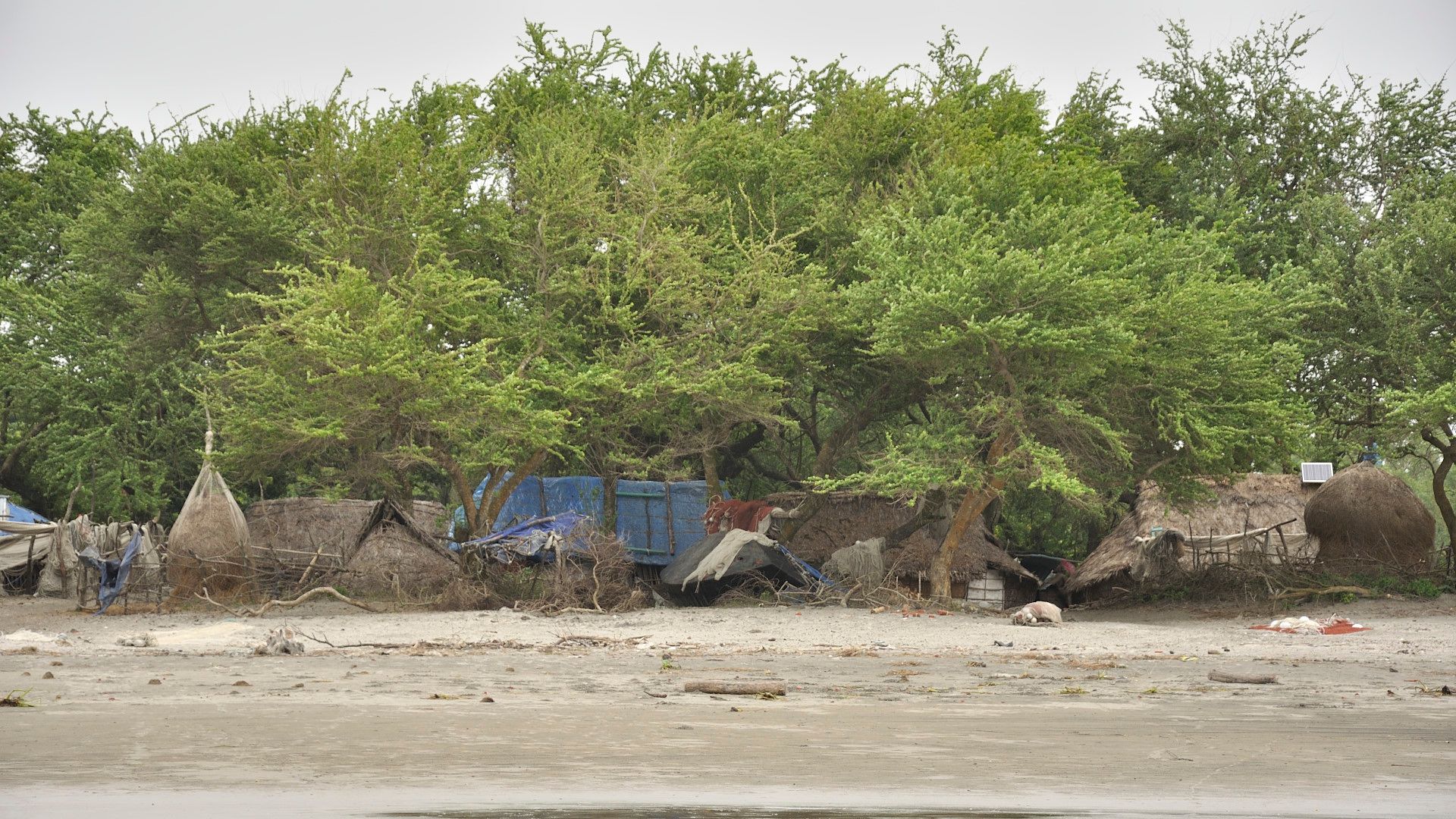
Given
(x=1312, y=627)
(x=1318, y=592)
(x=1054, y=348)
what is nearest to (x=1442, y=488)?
(x=1318, y=592)

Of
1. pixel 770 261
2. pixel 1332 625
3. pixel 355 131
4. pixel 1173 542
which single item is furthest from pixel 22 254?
pixel 1332 625

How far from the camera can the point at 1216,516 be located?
2639 cm

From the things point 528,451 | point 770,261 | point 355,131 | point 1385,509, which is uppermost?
point 355,131

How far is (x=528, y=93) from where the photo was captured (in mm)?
25422

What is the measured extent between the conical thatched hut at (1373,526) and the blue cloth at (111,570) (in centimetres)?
1835

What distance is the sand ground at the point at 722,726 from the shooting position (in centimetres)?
675

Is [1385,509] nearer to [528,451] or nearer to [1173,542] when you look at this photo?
[1173,542]

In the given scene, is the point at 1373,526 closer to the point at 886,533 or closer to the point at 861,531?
the point at 886,533

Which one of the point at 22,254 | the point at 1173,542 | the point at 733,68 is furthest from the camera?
the point at 22,254

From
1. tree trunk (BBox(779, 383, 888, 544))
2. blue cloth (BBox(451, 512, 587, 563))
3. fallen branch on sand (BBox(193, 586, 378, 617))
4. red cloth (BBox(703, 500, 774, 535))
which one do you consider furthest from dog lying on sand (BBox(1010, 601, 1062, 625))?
fallen branch on sand (BBox(193, 586, 378, 617))

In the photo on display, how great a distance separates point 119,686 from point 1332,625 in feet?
46.6

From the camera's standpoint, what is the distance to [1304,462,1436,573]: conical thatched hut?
22078mm

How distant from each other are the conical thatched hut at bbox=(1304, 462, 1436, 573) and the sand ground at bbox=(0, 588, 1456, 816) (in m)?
6.34

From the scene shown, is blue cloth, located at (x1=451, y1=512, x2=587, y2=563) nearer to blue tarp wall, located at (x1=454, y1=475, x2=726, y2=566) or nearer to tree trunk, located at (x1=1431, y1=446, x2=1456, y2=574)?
blue tarp wall, located at (x1=454, y1=475, x2=726, y2=566)
